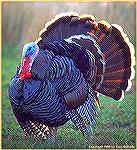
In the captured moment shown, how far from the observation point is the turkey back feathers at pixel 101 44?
2869 millimetres

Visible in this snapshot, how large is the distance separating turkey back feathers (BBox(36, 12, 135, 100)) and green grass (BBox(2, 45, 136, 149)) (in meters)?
0.12

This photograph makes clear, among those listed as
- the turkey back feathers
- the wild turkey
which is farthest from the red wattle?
the turkey back feathers

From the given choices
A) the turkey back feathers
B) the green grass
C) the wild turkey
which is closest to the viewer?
the wild turkey

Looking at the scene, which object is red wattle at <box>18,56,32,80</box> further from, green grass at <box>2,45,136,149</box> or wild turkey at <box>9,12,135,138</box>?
green grass at <box>2,45,136,149</box>

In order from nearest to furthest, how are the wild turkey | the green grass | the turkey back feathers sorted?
the wild turkey → the turkey back feathers → the green grass

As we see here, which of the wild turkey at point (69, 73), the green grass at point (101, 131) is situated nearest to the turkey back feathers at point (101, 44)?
the wild turkey at point (69, 73)

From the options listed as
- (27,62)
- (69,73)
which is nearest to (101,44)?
(69,73)

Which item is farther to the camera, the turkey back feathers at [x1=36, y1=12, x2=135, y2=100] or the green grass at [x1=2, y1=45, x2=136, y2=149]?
the green grass at [x1=2, y1=45, x2=136, y2=149]

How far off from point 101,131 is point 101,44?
2.07 ft

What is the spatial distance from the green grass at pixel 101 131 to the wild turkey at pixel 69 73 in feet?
0.29

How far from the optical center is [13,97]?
2.72 meters

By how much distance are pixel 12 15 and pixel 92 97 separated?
3.34 feet

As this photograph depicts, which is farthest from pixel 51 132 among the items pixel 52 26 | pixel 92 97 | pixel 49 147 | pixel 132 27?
pixel 132 27

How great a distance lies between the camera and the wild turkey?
2.69m
